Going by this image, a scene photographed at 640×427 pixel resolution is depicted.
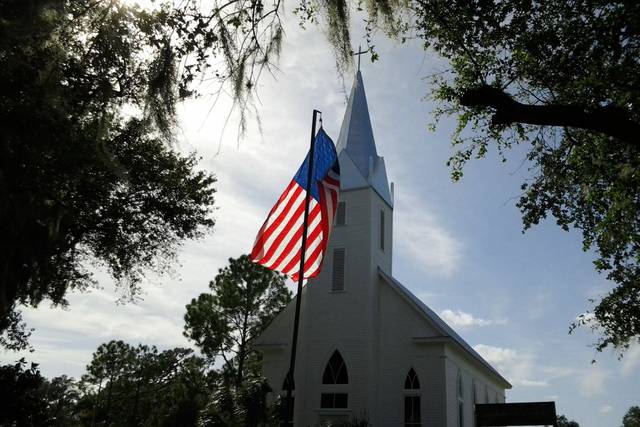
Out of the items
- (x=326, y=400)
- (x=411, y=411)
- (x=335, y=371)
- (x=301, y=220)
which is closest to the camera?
(x=301, y=220)

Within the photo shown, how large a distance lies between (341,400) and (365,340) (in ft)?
9.06

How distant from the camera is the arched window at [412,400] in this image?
23859mm

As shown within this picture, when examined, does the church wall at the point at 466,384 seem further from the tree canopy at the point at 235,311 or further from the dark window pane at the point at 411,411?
the tree canopy at the point at 235,311

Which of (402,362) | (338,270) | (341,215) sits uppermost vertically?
(341,215)

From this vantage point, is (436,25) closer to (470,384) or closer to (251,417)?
(251,417)

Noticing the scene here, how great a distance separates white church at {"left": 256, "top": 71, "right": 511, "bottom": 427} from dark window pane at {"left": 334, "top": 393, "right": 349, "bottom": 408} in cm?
4

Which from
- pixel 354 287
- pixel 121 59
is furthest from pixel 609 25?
pixel 354 287

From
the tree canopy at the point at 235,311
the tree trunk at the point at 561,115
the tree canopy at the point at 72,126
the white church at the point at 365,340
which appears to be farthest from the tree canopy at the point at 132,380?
the tree trunk at the point at 561,115

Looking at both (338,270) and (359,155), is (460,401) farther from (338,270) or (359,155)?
(359,155)

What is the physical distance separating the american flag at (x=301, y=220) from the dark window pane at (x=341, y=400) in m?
10.0

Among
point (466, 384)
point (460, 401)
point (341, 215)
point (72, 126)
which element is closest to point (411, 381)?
point (460, 401)

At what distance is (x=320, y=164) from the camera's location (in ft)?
52.8

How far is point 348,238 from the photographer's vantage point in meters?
27.5

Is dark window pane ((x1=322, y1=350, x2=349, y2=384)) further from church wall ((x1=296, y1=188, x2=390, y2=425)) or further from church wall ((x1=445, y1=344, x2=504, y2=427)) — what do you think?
church wall ((x1=445, y1=344, x2=504, y2=427))
